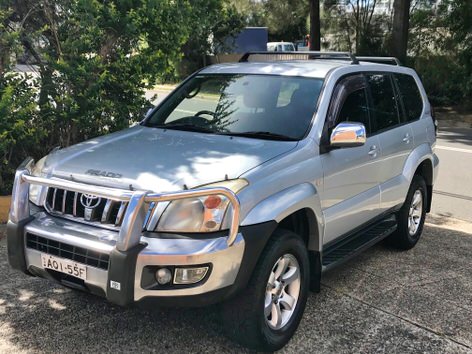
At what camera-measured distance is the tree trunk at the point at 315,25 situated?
68.2 feet

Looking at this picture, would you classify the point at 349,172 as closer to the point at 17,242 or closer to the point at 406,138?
the point at 406,138

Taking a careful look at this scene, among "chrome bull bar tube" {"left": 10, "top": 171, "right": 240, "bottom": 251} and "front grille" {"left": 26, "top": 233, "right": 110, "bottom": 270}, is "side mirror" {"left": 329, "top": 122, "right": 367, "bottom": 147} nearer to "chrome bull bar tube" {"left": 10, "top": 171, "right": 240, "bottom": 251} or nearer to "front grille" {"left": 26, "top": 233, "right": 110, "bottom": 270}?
"chrome bull bar tube" {"left": 10, "top": 171, "right": 240, "bottom": 251}

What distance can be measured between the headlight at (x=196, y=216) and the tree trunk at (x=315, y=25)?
19.3m

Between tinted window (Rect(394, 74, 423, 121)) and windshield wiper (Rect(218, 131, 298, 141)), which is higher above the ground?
tinted window (Rect(394, 74, 423, 121))

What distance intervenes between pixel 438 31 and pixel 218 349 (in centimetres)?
1779

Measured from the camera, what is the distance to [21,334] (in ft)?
11.3

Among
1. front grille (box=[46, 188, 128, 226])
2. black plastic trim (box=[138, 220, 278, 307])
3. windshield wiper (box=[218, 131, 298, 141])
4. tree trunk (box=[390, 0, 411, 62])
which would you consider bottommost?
black plastic trim (box=[138, 220, 278, 307])

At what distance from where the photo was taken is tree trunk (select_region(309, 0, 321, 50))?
68.2 ft

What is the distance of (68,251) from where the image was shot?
3049mm

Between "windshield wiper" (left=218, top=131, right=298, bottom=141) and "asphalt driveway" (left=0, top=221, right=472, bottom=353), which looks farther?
"windshield wiper" (left=218, top=131, right=298, bottom=141)

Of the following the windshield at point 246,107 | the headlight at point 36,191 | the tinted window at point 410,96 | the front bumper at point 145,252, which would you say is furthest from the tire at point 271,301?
the tinted window at point 410,96

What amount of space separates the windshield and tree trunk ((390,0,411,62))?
1409 centimetres

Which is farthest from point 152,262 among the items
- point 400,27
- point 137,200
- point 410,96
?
point 400,27

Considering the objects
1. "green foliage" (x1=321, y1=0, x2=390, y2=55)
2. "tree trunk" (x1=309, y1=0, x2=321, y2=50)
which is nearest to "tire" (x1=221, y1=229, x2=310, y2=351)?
"green foliage" (x1=321, y1=0, x2=390, y2=55)
